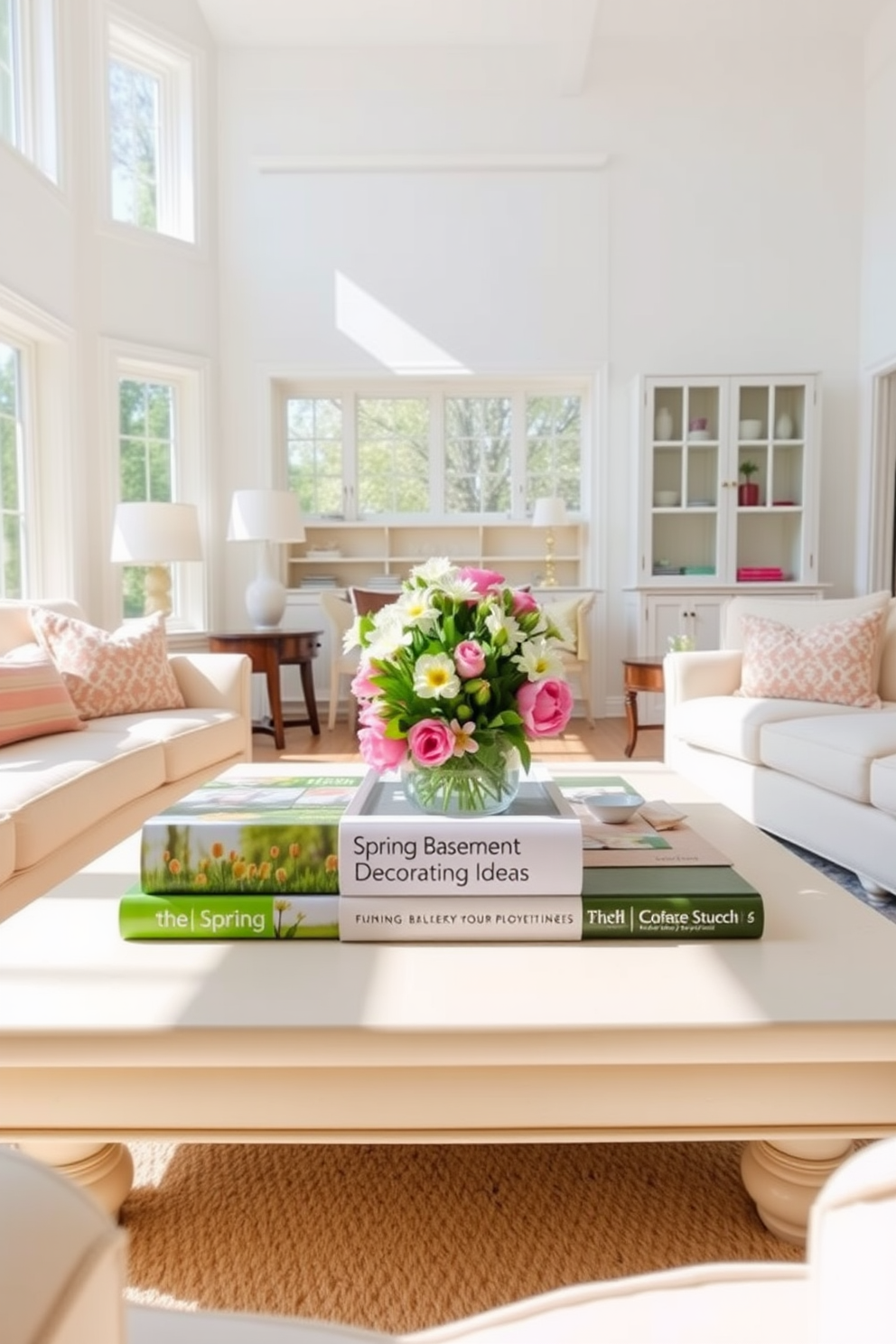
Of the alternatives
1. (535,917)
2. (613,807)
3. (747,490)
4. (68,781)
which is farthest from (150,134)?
(535,917)

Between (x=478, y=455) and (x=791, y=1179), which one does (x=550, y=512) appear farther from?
(x=791, y=1179)

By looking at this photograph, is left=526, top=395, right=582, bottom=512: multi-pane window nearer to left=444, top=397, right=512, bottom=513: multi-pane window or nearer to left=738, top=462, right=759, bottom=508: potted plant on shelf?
left=444, top=397, right=512, bottom=513: multi-pane window

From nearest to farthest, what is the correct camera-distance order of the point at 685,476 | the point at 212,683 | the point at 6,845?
the point at 6,845, the point at 212,683, the point at 685,476

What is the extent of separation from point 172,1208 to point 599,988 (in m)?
0.70

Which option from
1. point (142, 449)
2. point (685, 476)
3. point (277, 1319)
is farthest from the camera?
point (685, 476)

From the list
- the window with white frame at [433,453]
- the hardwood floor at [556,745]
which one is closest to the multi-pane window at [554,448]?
the window with white frame at [433,453]

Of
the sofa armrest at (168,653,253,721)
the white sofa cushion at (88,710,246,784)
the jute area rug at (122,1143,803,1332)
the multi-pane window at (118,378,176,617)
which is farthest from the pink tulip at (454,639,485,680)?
the multi-pane window at (118,378,176,617)

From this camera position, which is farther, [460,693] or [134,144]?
[134,144]

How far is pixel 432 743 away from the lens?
4.45 ft

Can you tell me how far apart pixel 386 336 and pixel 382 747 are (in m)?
5.21

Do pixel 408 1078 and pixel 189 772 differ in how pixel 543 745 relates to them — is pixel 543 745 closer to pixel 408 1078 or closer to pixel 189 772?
pixel 189 772

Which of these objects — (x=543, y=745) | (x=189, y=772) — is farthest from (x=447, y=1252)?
(x=543, y=745)

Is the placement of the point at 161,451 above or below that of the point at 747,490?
above

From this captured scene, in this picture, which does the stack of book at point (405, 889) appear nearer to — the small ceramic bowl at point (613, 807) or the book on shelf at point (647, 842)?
the book on shelf at point (647, 842)
